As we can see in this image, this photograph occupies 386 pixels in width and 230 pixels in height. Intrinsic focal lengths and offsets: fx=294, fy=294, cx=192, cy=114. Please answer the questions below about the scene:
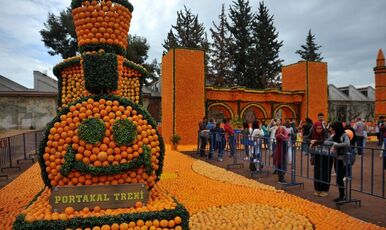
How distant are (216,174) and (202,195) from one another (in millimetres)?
2544

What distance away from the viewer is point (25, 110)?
79.7ft

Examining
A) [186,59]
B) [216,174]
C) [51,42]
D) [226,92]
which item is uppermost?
[51,42]

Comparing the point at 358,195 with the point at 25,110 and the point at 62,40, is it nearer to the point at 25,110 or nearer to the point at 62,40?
the point at 25,110

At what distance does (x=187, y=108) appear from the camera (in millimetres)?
17922

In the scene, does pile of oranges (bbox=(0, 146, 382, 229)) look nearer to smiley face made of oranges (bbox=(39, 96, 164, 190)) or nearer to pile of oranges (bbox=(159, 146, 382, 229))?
pile of oranges (bbox=(159, 146, 382, 229))

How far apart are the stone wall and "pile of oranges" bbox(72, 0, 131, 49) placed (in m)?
22.6

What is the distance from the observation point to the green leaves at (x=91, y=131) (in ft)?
12.3

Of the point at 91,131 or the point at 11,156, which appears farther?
the point at 11,156

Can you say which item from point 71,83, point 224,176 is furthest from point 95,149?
point 71,83

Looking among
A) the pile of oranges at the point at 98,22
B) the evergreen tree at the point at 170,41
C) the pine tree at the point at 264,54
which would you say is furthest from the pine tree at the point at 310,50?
the pile of oranges at the point at 98,22

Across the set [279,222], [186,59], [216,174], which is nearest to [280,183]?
[216,174]

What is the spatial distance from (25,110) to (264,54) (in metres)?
26.3

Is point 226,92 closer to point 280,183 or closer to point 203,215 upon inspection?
point 280,183

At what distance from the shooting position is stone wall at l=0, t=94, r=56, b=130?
78.4 ft
